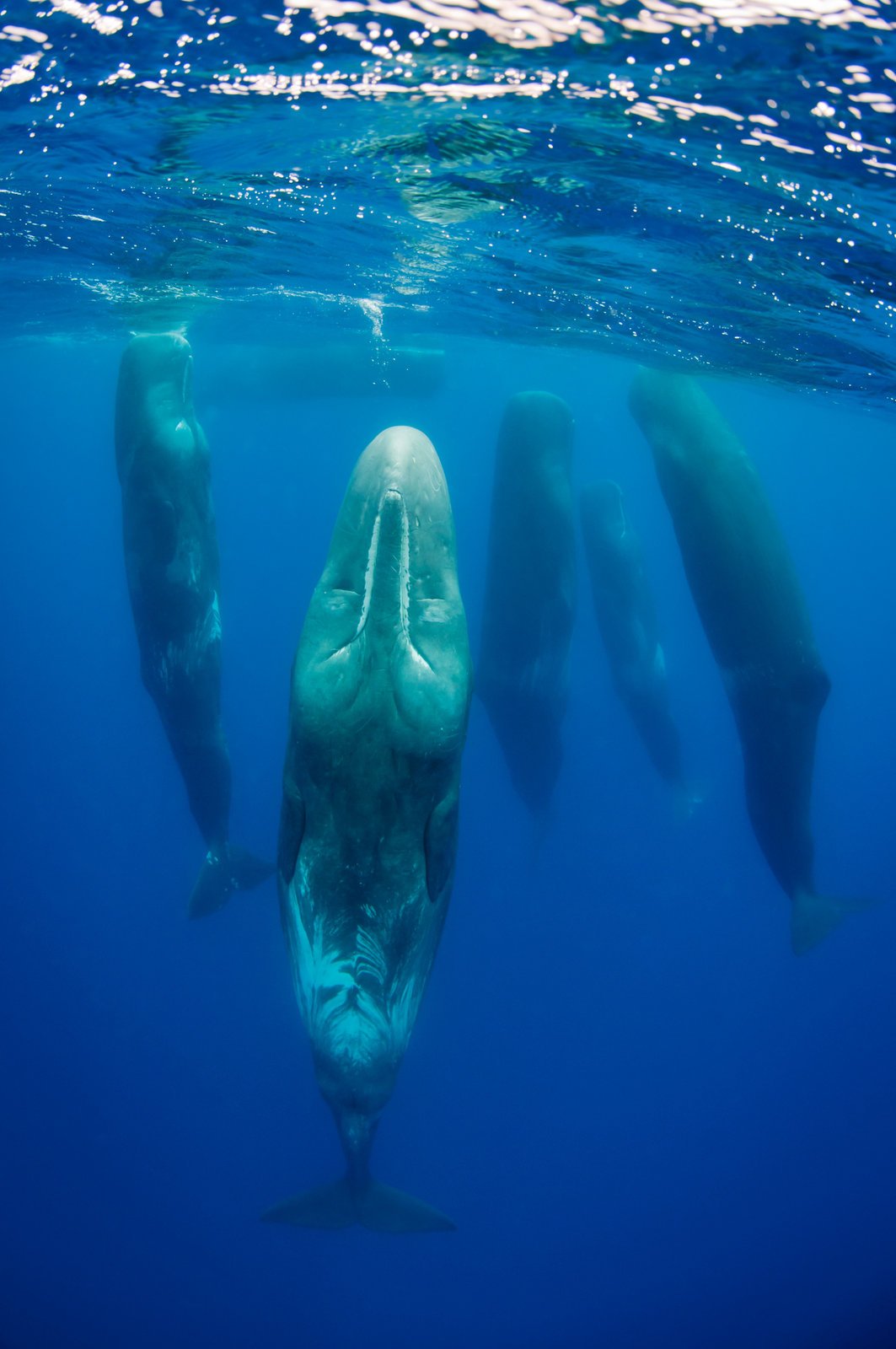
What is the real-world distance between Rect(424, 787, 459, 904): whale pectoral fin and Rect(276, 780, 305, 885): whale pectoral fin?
72 centimetres

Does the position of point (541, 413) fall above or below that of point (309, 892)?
above

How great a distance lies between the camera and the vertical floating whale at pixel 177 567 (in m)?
9.88

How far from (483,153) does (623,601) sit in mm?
7986

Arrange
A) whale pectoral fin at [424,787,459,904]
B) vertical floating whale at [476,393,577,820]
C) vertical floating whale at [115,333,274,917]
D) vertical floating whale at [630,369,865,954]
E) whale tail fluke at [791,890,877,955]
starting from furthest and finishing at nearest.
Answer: vertical floating whale at [476,393,577,820] < whale tail fluke at [791,890,877,955] < vertical floating whale at [115,333,274,917] < vertical floating whale at [630,369,865,954] < whale pectoral fin at [424,787,459,904]

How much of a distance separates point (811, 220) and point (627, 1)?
4871 millimetres

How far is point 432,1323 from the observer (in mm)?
17906

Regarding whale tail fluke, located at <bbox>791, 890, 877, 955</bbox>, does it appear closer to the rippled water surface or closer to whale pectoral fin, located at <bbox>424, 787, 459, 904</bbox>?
whale pectoral fin, located at <bbox>424, 787, 459, 904</bbox>

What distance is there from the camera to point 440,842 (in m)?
4.79

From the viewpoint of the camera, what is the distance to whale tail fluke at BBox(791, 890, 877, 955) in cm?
1020

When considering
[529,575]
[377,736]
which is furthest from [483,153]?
[377,736]

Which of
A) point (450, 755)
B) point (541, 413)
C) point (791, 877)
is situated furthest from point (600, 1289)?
point (450, 755)

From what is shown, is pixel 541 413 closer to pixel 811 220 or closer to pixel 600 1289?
pixel 811 220

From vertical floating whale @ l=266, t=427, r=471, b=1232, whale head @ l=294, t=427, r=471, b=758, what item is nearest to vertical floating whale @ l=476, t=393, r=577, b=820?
vertical floating whale @ l=266, t=427, r=471, b=1232

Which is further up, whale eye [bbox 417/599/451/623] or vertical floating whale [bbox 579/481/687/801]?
whale eye [bbox 417/599/451/623]
